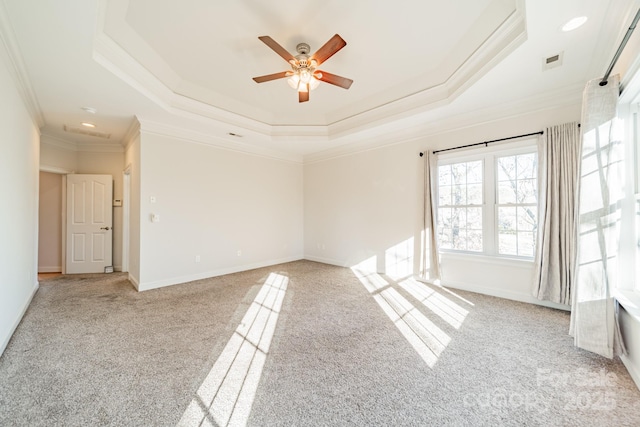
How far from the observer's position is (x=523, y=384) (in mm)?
1812

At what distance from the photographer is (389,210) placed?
4.76m

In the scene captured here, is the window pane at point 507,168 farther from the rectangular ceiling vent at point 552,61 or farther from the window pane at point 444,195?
the rectangular ceiling vent at point 552,61

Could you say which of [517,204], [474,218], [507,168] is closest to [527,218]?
[517,204]

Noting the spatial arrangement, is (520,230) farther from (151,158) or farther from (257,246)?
(151,158)

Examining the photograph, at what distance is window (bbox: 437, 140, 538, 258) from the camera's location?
3428mm

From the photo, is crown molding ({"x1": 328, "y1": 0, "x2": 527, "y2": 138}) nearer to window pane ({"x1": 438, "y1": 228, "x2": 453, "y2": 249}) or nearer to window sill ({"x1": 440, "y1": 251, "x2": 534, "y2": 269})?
window pane ({"x1": 438, "y1": 228, "x2": 453, "y2": 249})

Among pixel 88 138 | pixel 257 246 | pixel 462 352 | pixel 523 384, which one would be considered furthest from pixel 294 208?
pixel 523 384

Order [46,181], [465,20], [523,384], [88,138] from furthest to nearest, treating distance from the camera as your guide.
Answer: [46,181]
[88,138]
[465,20]
[523,384]

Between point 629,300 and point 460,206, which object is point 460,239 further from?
point 629,300

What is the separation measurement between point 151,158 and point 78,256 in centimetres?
292

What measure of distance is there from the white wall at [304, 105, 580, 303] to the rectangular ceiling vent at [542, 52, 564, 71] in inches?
33.7

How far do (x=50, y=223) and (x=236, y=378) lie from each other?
600 cm

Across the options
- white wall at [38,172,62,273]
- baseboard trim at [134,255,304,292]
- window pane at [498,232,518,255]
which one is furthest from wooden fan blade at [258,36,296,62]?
white wall at [38,172,62,273]

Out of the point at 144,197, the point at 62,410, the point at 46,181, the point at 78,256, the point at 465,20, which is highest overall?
the point at 465,20
